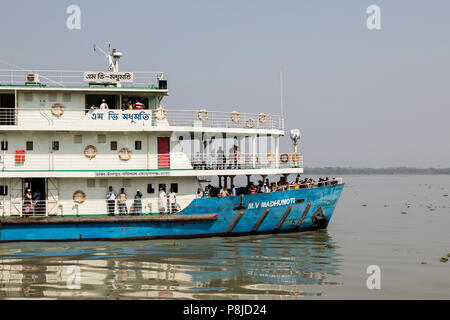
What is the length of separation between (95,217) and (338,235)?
1143cm

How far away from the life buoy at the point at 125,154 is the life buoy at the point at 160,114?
73.2 inches

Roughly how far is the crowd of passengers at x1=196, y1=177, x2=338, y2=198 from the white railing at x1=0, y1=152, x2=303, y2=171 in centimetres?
87

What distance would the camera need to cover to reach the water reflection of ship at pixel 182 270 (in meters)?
13.3

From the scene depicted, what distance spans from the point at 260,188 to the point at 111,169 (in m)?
6.49

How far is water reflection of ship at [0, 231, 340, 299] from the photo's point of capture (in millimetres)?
13258

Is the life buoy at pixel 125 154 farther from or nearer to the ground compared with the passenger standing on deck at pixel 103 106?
nearer to the ground

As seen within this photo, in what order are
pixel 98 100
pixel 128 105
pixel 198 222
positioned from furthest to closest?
pixel 98 100, pixel 128 105, pixel 198 222

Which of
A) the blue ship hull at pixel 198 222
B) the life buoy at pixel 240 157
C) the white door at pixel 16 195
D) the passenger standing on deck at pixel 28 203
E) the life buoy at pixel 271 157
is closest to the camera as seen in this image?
the blue ship hull at pixel 198 222

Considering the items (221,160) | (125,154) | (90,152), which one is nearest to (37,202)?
(90,152)

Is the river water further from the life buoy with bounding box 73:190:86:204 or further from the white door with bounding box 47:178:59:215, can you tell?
the life buoy with bounding box 73:190:86:204

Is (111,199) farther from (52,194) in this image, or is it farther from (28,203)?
(28,203)

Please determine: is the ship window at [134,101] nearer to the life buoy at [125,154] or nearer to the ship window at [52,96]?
the life buoy at [125,154]

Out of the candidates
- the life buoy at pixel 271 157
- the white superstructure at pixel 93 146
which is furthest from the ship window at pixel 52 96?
the life buoy at pixel 271 157

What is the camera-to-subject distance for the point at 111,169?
20.7 m
